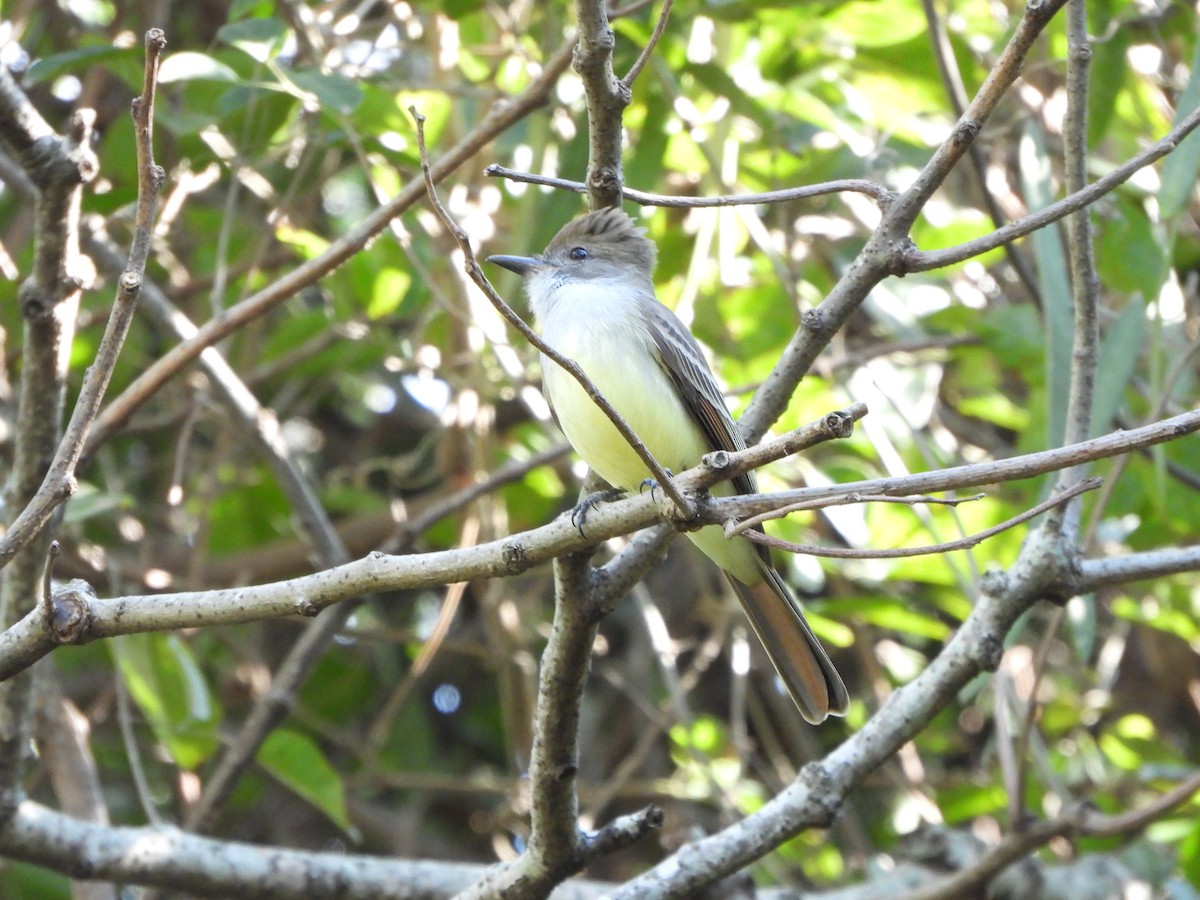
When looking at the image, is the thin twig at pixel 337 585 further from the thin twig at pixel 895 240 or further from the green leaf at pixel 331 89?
the green leaf at pixel 331 89

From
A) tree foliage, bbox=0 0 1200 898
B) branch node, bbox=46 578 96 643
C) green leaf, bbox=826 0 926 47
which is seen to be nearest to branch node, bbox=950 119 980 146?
tree foliage, bbox=0 0 1200 898

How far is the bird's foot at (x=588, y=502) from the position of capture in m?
2.03

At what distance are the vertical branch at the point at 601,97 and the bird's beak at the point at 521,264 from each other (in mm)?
1406

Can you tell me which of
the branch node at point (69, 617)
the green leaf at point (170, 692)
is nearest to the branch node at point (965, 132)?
the branch node at point (69, 617)

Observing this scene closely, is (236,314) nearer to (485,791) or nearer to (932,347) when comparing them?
(932,347)

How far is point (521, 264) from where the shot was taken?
13.0 ft

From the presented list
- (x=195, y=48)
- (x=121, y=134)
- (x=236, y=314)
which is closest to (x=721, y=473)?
(x=236, y=314)

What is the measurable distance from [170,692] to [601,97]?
228 centimetres

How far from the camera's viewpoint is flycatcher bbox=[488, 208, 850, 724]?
3197 mm

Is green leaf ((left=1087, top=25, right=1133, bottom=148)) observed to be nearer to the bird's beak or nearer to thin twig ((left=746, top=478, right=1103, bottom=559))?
the bird's beak

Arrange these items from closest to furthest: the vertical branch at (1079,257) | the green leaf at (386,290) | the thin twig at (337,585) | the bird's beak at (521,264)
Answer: the thin twig at (337,585)
the vertical branch at (1079,257)
the bird's beak at (521,264)
the green leaf at (386,290)

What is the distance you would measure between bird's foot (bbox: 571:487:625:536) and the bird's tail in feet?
1.37

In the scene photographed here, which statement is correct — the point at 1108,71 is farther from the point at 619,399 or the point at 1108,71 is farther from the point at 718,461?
the point at 718,461

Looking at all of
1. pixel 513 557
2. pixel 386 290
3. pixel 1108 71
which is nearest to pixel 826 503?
pixel 513 557
